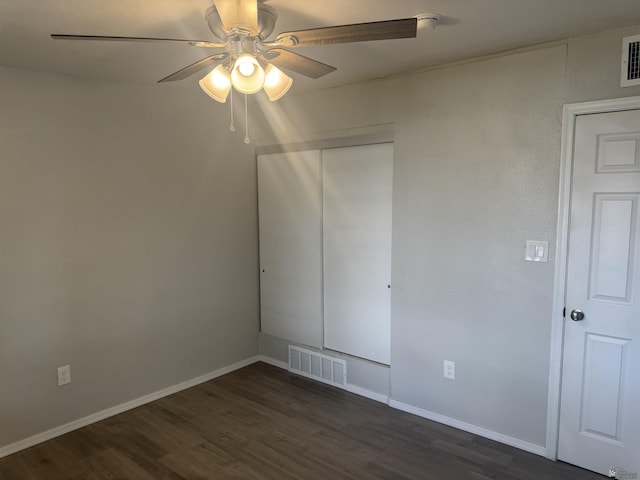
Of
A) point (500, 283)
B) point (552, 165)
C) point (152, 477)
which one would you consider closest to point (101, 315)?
point (152, 477)

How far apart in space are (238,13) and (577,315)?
233cm

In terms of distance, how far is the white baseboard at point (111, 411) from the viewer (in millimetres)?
2828

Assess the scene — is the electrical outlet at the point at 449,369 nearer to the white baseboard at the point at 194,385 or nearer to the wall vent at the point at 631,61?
the white baseboard at the point at 194,385

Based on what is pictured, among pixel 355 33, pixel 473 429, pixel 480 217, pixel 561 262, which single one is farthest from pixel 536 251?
pixel 355 33

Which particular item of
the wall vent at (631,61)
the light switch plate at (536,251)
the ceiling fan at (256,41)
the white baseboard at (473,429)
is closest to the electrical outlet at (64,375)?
the ceiling fan at (256,41)

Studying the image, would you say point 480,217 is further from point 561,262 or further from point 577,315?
point 577,315

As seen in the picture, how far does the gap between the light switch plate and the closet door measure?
1.65 m

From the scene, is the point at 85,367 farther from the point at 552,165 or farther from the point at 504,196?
the point at 552,165

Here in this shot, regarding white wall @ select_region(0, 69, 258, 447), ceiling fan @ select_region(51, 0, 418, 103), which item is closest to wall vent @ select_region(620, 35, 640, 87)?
ceiling fan @ select_region(51, 0, 418, 103)

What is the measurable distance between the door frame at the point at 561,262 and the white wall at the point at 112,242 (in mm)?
2563

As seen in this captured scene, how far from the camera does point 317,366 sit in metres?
3.83

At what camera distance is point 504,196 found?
2.71 metres

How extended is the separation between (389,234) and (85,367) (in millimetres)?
2357

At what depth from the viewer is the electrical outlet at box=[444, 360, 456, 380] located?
3012mm
